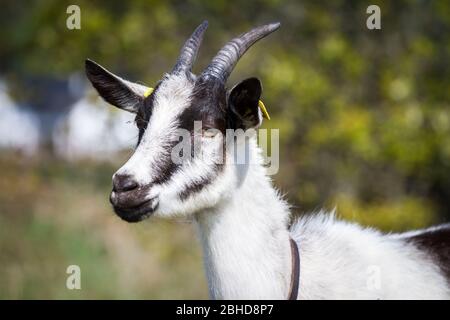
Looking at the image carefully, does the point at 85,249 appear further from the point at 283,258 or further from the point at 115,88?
the point at 283,258

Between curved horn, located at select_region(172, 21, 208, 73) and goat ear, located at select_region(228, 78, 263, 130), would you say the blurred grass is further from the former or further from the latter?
goat ear, located at select_region(228, 78, 263, 130)

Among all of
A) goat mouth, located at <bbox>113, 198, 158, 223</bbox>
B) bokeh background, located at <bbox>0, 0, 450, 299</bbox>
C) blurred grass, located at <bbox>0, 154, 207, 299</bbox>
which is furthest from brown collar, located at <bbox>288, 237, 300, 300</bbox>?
bokeh background, located at <bbox>0, 0, 450, 299</bbox>

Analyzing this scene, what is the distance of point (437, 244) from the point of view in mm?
5824

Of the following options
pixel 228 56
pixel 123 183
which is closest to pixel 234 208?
pixel 123 183

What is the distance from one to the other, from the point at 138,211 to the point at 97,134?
12933 millimetres

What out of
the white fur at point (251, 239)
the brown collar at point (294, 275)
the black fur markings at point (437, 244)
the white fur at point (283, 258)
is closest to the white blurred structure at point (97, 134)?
the white fur at point (251, 239)

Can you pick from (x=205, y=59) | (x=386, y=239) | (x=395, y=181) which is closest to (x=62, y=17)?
(x=205, y=59)

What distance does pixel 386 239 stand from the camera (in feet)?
18.7

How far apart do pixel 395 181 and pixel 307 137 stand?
6.02 ft

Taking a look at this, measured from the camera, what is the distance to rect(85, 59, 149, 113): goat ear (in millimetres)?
5594

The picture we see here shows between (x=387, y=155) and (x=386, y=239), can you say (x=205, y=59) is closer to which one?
(x=387, y=155)

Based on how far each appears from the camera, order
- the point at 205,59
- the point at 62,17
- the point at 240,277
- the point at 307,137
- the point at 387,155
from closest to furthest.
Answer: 1. the point at 240,277
2. the point at 387,155
3. the point at 307,137
4. the point at 205,59
5. the point at 62,17

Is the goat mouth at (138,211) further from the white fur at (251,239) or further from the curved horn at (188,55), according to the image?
the curved horn at (188,55)

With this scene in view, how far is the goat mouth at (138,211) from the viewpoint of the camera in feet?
15.4
